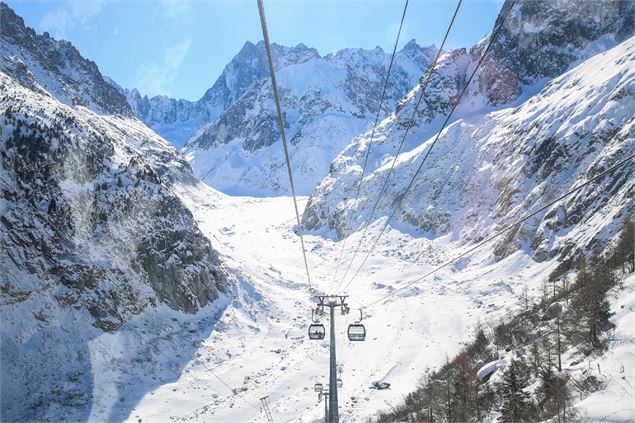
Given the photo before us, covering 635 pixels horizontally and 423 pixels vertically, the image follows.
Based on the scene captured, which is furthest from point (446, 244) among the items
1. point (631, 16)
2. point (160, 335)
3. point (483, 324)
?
point (631, 16)

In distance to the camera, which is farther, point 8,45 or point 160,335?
point 8,45

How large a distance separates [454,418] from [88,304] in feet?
132

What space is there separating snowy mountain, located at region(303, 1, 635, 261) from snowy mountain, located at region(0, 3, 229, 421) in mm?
54542

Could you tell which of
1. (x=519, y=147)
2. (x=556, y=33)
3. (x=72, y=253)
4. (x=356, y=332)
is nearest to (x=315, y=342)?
(x=72, y=253)

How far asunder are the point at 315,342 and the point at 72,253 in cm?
3329

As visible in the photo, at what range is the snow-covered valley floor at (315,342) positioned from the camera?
48.4m

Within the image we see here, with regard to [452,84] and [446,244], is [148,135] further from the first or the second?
[446,244]

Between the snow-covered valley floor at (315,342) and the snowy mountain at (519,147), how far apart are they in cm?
839

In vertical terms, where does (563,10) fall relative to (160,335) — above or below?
above

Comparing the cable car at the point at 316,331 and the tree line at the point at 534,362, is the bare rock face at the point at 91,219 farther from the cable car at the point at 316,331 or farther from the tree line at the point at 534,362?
the cable car at the point at 316,331

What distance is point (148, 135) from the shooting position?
184m

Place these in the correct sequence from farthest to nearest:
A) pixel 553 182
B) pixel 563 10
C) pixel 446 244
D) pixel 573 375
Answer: pixel 563 10, pixel 446 244, pixel 553 182, pixel 573 375

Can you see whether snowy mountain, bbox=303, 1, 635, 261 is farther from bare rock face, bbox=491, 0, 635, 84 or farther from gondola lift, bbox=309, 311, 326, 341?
gondola lift, bbox=309, 311, 326, 341

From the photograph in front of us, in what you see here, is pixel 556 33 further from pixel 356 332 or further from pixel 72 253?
pixel 356 332
